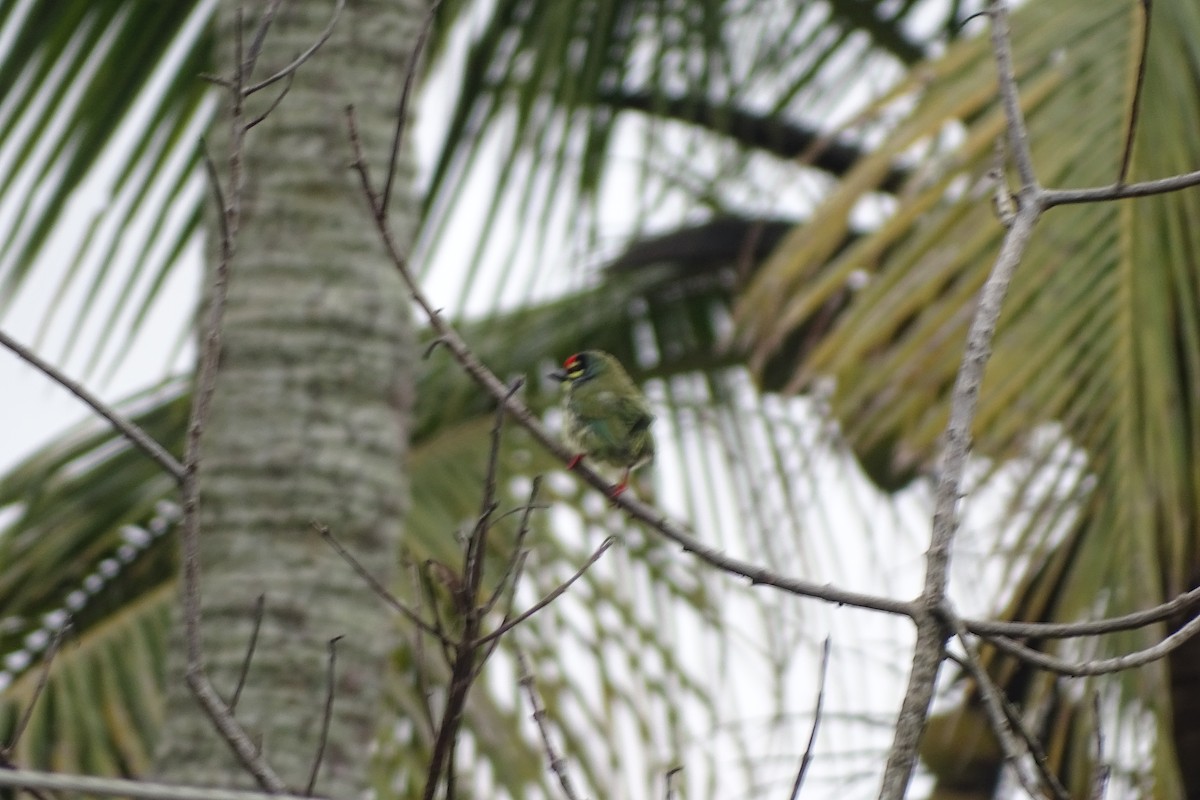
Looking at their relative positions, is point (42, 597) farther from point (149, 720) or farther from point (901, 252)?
point (901, 252)

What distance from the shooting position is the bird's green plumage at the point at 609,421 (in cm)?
383

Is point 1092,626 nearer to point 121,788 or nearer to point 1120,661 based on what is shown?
point 1120,661

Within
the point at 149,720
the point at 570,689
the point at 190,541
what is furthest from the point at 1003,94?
the point at 149,720

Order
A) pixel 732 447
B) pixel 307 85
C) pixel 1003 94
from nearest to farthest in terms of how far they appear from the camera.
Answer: pixel 1003 94 → pixel 307 85 → pixel 732 447

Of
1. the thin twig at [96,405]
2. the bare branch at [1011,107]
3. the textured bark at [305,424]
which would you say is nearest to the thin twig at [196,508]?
the thin twig at [96,405]

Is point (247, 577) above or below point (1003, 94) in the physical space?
below

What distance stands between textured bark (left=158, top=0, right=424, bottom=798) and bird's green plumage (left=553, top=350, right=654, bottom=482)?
1.23ft

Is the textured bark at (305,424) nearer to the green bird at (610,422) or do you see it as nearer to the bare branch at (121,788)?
the green bird at (610,422)

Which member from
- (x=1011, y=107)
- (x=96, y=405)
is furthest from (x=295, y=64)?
(x=1011, y=107)

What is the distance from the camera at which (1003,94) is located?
2.18 meters

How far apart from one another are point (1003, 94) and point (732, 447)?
140 inches

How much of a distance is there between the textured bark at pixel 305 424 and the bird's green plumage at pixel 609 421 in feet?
1.23

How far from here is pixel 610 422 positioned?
12.6 ft

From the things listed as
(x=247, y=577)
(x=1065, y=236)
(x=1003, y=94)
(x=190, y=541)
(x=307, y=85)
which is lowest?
(x=190, y=541)
